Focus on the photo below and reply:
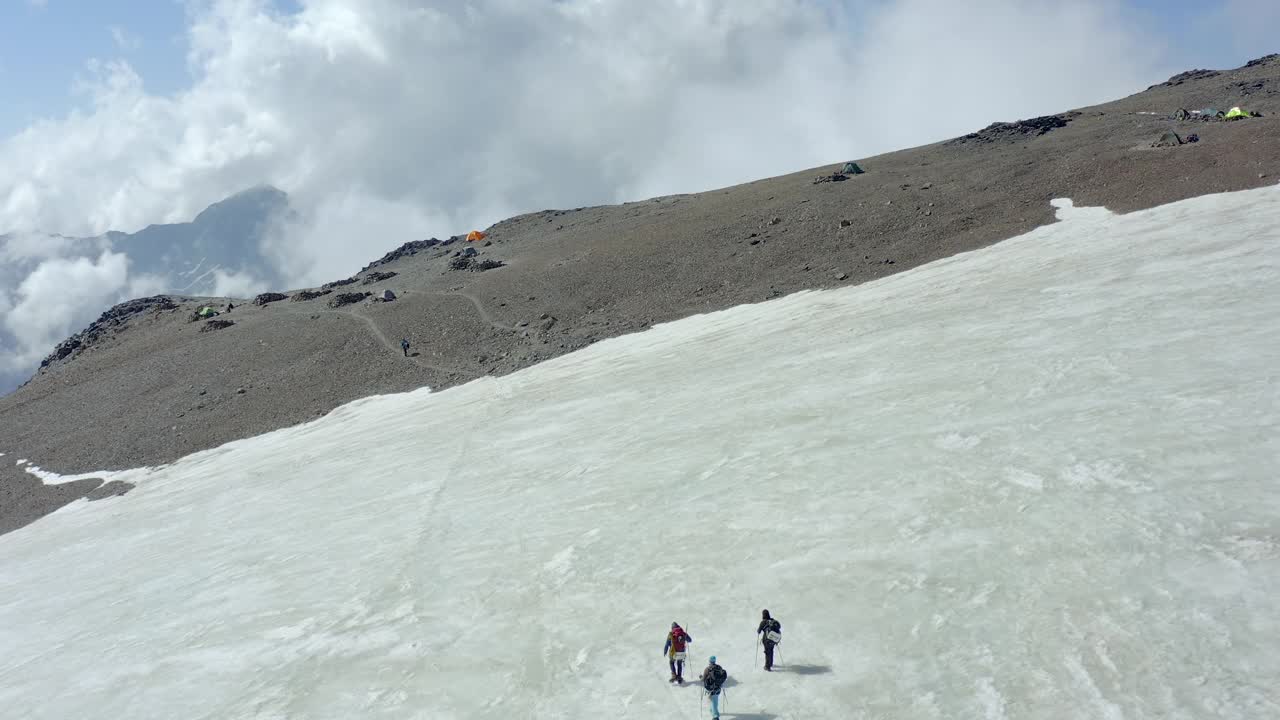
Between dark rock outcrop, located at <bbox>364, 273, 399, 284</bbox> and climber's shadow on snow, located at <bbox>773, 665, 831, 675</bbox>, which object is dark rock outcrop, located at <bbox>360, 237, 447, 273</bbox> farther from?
climber's shadow on snow, located at <bbox>773, 665, 831, 675</bbox>

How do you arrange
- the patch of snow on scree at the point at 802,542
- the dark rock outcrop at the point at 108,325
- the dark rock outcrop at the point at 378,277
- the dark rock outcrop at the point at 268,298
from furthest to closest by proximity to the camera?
1. the dark rock outcrop at the point at 378,277
2. the dark rock outcrop at the point at 108,325
3. the dark rock outcrop at the point at 268,298
4. the patch of snow on scree at the point at 802,542

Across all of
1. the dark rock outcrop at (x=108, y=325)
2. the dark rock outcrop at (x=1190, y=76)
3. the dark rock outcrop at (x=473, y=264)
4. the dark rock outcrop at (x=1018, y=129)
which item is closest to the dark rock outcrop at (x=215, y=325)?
→ the dark rock outcrop at (x=108, y=325)

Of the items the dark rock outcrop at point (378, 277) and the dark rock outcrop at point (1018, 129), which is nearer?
the dark rock outcrop at point (1018, 129)

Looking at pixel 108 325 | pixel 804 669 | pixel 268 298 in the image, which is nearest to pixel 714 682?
pixel 804 669

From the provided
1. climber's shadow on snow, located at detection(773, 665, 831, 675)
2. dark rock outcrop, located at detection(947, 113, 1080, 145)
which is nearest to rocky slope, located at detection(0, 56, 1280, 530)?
dark rock outcrop, located at detection(947, 113, 1080, 145)

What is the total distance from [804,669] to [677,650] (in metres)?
2.07

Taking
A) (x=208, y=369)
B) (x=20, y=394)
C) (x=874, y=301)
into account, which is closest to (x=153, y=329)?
(x=20, y=394)

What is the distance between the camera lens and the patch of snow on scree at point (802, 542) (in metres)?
12.8

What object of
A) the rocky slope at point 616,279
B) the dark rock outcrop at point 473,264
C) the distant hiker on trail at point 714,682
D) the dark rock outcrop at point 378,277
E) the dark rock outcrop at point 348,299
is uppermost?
the dark rock outcrop at point 378,277

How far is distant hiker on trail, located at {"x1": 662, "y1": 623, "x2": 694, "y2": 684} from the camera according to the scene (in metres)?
13.4

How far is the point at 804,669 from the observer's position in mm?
13258

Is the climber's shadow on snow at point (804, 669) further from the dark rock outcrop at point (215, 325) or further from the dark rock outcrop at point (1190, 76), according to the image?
the dark rock outcrop at point (1190, 76)

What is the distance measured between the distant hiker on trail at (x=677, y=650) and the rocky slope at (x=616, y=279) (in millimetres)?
21312

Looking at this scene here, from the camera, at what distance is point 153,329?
241ft
